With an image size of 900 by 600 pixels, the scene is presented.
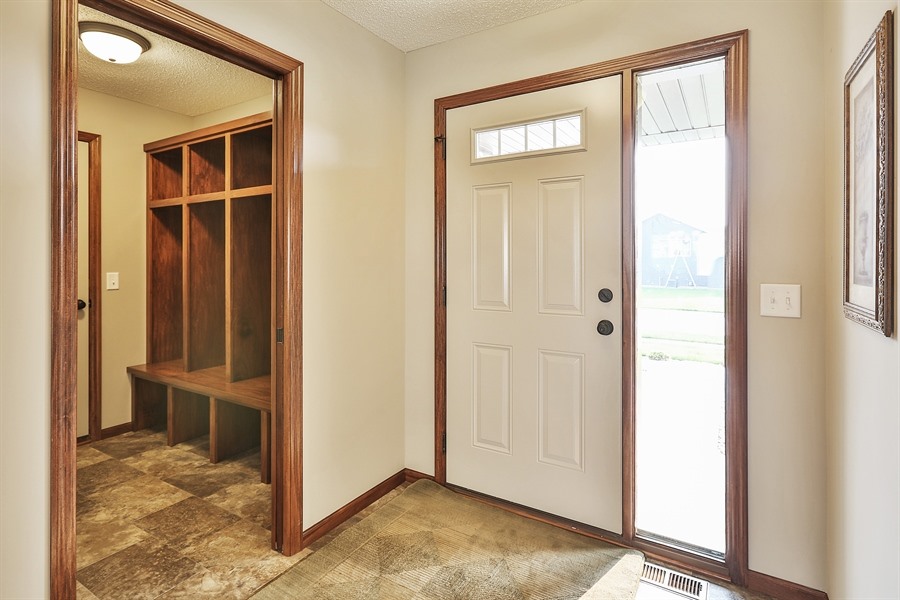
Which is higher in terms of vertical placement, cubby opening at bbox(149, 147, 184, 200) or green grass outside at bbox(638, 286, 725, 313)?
cubby opening at bbox(149, 147, 184, 200)

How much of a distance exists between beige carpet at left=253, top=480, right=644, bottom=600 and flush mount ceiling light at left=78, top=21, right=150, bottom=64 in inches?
104

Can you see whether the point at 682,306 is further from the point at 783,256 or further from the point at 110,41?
the point at 110,41

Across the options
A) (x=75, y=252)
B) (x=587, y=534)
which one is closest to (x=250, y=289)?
(x=75, y=252)

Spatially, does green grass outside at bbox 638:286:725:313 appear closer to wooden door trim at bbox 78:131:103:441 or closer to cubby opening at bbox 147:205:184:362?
cubby opening at bbox 147:205:184:362

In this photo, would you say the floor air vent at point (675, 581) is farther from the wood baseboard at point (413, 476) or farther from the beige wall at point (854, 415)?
the wood baseboard at point (413, 476)

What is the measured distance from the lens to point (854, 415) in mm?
1396

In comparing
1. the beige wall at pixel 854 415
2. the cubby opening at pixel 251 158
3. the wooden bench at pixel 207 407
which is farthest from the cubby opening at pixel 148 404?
the beige wall at pixel 854 415

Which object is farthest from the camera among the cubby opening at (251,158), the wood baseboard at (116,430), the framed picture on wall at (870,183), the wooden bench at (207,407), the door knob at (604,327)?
the wood baseboard at (116,430)

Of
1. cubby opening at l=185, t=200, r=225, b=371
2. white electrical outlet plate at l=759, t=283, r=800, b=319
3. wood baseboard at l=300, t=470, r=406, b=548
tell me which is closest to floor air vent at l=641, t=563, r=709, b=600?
white electrical outlet plate at l=759, t=283, r=800, b=319

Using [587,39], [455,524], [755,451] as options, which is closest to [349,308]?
[455,524]

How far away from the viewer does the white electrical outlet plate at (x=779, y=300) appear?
5.91 feet

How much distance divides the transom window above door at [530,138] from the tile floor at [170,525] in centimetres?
209

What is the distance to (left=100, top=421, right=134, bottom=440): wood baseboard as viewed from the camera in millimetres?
3519
